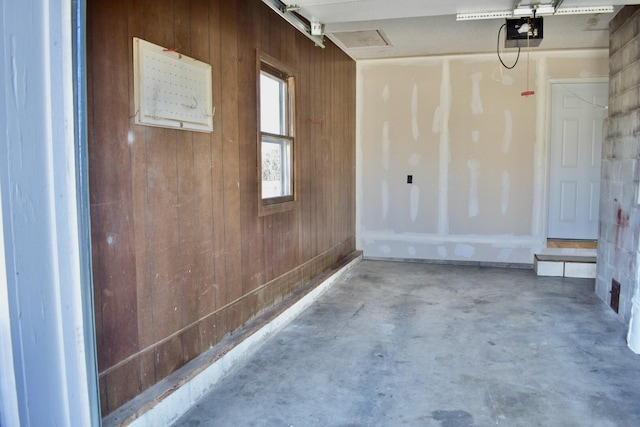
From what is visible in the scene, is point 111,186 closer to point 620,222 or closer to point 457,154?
point 620,222

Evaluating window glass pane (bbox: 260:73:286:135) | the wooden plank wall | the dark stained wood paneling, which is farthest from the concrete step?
the dark stained wood paneling

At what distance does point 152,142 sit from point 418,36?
3647 millimetres

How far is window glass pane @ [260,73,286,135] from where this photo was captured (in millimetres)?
3477

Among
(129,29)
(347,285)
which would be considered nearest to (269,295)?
(347,285)

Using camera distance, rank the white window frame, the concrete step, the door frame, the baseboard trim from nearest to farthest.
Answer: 1. the baseboard trim
2. the white window frame
3. the concrete step
4. the door frame

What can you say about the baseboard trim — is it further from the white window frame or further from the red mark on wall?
the red mark on wall

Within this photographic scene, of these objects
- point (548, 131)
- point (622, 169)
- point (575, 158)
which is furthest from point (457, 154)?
point (622, 169)

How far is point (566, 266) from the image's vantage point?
5230mm

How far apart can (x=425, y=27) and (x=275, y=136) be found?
6.99 feet

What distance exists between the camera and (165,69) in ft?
7.45

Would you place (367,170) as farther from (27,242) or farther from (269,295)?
(27,242)

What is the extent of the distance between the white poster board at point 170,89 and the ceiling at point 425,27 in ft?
3.10

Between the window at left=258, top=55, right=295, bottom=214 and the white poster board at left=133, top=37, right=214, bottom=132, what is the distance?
71 centimetres

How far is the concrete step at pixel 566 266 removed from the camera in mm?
5160
